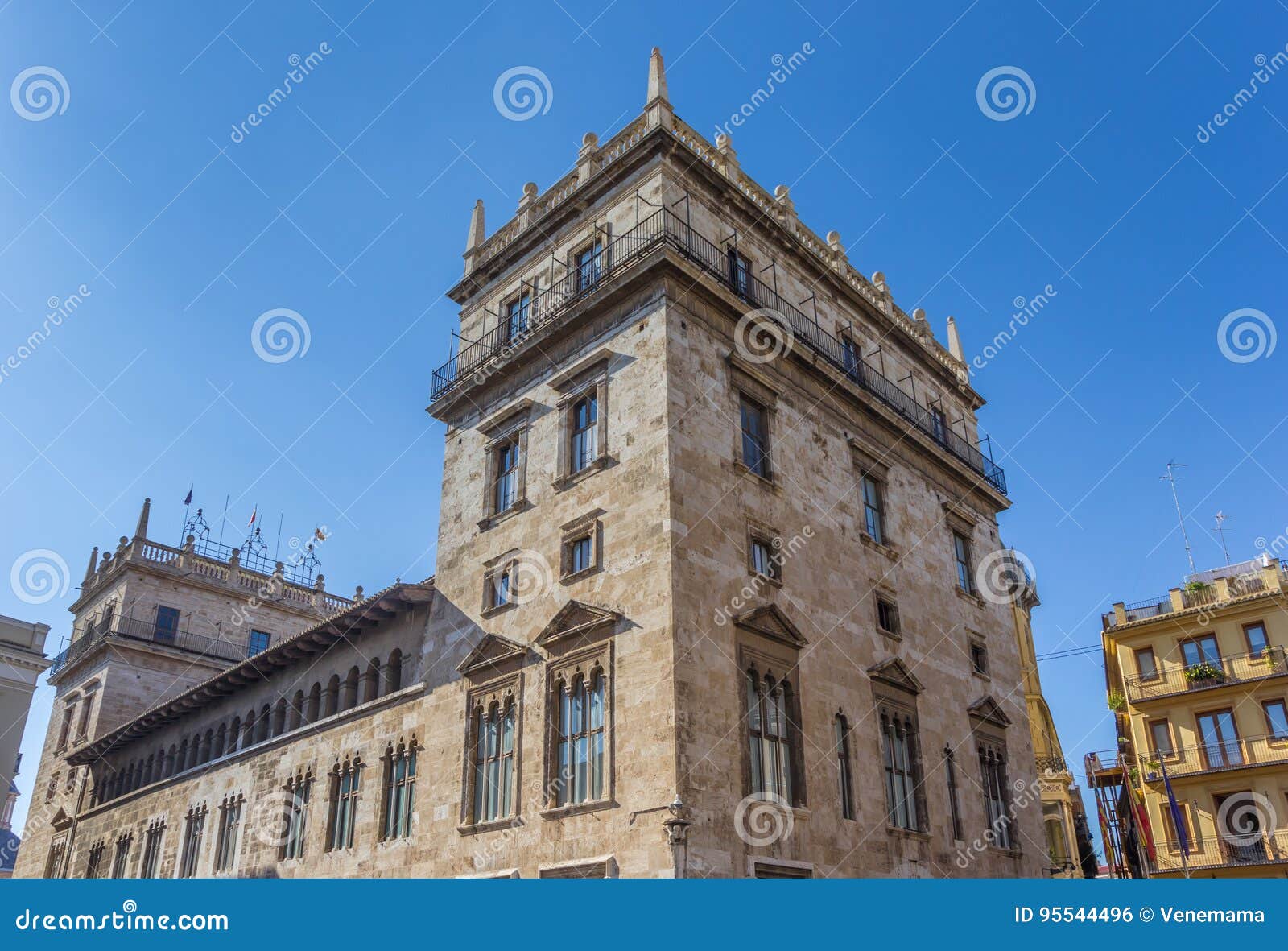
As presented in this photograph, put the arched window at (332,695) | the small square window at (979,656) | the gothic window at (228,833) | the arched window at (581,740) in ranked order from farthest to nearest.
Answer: the gothic window at (228,833)
the arched window at (332,695)
the small square window at (979,656)
the arched window at (581,740)

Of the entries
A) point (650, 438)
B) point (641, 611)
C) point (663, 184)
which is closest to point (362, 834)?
point (641, 611)

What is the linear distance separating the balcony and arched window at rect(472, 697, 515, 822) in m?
33.4

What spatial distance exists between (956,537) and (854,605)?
859 centimetres

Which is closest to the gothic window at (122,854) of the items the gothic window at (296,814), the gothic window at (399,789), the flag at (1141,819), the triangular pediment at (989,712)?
the gothic window at (296,814)

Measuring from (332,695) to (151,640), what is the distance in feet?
70.7

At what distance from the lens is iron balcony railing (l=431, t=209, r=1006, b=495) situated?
2466 cm

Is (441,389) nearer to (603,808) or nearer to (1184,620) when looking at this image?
(603,808)

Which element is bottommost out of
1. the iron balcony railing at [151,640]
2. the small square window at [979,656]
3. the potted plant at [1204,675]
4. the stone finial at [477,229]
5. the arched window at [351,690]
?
the arched window at [351,690]

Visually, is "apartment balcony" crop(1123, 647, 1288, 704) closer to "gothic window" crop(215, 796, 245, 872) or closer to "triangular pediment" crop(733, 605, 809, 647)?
"triangular pediment" crop(733, 605, 809, 647)

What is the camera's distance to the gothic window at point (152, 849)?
36.8 m

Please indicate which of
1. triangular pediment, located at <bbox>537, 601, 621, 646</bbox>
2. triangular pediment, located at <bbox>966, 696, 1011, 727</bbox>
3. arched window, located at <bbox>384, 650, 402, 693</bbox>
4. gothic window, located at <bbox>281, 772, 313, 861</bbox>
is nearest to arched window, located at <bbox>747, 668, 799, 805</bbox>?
triangular pediment, located at <bbox>537, 601, 621, 646</bbox>

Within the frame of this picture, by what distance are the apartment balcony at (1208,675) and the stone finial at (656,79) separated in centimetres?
3476

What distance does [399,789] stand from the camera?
84.9ft

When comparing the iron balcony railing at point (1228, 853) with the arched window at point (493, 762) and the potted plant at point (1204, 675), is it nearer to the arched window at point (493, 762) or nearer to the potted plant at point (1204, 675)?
the potted plant at point (1204, 675)
